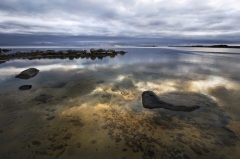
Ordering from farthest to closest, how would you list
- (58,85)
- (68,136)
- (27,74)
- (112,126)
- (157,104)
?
(27,74), (58,85), (157,104), (112,126), (68,136)

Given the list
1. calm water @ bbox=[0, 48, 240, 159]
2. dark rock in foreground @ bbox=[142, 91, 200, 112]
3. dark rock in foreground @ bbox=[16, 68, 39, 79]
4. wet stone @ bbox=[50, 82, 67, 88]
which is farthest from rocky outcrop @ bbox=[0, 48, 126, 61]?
dark rock in foreground @ bbox=[142, 91, 200, 112]

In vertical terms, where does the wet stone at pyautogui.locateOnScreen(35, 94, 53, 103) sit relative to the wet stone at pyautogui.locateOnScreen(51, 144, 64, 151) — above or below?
above

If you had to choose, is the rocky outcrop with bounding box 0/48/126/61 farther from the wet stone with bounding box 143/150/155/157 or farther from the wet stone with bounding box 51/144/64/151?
the wet stone with bounding box 143/150/155/157

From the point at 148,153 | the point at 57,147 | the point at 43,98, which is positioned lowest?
the point at 148,153

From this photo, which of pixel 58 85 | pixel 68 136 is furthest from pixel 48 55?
pixel 68 136

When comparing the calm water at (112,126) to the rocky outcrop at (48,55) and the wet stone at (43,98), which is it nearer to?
the wet stone at (43,98)

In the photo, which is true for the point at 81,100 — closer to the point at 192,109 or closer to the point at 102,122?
the point at 102,122

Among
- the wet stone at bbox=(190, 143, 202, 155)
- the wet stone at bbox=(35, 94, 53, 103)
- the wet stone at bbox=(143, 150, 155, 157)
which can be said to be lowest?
the wet stone at bbox=(143, 150, 155, 157)

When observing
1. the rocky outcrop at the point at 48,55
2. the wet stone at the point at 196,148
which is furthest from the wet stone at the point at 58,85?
the rocky outcrop at the point at 48,55

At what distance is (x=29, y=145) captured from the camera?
6.43 m

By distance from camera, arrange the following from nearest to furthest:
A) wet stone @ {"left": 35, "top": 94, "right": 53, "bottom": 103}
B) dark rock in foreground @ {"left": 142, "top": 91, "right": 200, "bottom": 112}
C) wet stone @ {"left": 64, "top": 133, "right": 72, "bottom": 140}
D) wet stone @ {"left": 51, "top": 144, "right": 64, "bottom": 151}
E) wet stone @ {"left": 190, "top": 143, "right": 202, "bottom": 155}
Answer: wet stone @ {"left": 190, "top": 143, "right": 202, "bottom": 155} < wet stone @ {"left": 51, "top": 144, "right": 64, "bottom": 151} < wet stone @ {"left": 64, "top": 133, "right": 72, "bottom": 140} < dark rock in foreground @ {"left": 142, "top": 91, "right": 200, "bottom": 112} < wet stone @ {"left": 35, "top": 94, "right": 53, "bottom": 103}

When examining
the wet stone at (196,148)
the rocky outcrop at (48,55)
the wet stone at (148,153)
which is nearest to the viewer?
the wet stone at (148,153)

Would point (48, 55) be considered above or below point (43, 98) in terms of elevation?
above

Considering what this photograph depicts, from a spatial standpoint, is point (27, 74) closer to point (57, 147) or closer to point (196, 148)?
point (57, 147)
